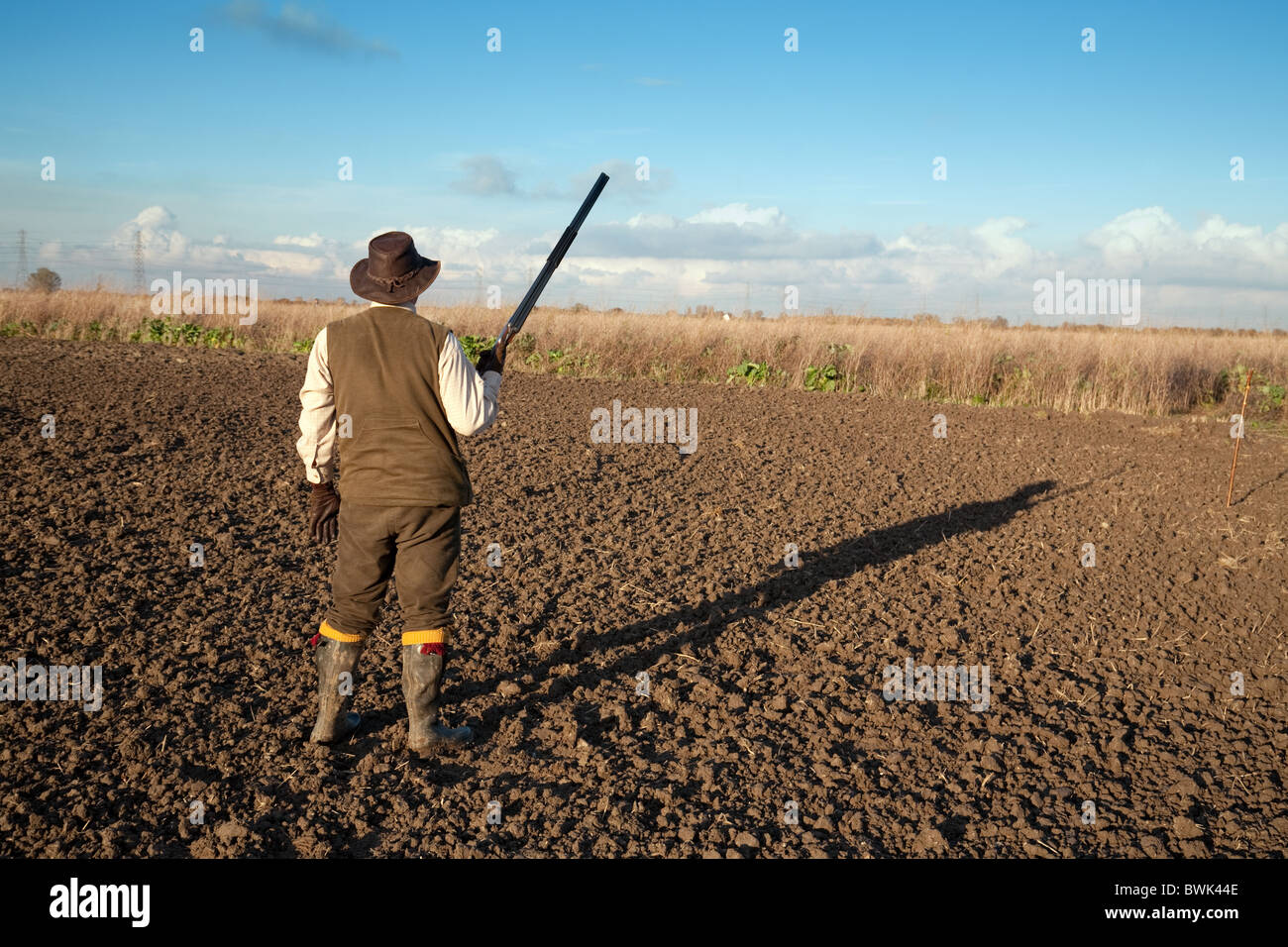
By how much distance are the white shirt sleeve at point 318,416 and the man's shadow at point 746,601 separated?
4.73ft

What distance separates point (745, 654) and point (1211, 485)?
7.19 m

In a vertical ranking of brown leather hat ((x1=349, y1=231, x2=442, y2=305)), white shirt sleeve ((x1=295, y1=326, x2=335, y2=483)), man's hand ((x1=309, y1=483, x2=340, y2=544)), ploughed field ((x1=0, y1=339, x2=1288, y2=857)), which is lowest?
ploughed field ((x1=0, y1=339, x2=1288, y2=857))

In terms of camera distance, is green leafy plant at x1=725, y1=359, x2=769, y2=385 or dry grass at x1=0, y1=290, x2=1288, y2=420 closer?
dry grass at x1=0, y1=290, x2=1288, y2=420

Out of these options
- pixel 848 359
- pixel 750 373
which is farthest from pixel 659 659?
pixel 848 359

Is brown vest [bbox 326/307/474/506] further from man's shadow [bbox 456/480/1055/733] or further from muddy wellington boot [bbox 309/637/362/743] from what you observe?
→ man's shadow [bbox 456/480/1055/733]

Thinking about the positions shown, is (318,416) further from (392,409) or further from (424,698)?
(424,698)

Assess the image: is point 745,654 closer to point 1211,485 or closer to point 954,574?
point 954,574

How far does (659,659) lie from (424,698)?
61.8 inches

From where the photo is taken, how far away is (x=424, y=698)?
12.0ft

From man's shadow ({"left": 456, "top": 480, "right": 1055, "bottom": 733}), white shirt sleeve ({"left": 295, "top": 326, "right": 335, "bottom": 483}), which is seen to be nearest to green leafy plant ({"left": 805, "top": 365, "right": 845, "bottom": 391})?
man's shadow ({"left": 456, "top": 480, "right": 1055, "bottom": 733})

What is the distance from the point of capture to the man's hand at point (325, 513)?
3.72 metres

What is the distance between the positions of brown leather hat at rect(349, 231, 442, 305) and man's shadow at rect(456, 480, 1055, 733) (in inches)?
78.2

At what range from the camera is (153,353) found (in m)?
12.9

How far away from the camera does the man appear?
11.2 ft
